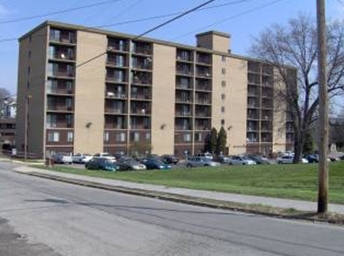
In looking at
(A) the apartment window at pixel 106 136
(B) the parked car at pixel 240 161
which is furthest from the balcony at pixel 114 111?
(B) the parked car at pixel 240 161

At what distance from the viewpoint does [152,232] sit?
12.8 meters

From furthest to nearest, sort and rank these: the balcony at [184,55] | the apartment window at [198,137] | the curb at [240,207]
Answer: the apartment window at [198,137] < the balcony at [184,55] < the curb at [240,207]

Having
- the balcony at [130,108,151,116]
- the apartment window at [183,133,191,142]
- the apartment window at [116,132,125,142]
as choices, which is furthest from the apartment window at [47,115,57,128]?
the apartment window at [183,133,191,142]

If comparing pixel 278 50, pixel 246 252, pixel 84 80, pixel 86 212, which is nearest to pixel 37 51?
pixel 84 80

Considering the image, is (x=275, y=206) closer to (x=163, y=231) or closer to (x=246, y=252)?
(x=163, y=231)

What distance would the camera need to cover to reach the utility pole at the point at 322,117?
15648 mm

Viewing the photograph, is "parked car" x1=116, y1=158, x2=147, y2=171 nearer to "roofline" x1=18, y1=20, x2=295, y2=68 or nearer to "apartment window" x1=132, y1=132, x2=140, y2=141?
"roofline" x1=18, y1=20, x2=295, y2=68

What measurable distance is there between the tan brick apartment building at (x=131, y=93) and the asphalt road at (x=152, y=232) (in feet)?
202

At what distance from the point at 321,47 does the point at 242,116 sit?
10692 centimetres

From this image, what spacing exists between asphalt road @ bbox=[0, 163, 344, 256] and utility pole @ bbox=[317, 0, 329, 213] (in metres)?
1.39

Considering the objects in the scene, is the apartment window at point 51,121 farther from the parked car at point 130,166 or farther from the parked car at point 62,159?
the parked car at point 130,166

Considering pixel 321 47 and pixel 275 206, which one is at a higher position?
pixel 321 47

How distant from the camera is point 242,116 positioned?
402 feet

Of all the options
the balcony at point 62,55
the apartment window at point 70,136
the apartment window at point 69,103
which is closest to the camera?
the balcony at point 62,55
